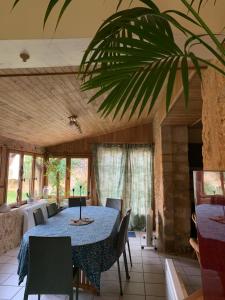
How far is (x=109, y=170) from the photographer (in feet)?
18.8

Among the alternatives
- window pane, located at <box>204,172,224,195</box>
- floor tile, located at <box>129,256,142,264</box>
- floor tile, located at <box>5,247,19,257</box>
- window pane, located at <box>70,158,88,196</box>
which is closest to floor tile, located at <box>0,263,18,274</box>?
floor tile, located at <box>5,247,19,257</box>

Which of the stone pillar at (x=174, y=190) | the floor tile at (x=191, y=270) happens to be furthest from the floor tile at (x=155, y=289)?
the stone pillar at (x=174, y=190)

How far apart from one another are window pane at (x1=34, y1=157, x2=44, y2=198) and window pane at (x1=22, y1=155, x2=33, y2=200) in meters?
0.32

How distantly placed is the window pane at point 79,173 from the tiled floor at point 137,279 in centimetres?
230

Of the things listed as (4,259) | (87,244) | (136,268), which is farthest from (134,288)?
(4,259)

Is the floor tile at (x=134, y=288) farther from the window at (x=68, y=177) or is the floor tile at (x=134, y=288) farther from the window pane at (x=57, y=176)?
the window pane at (x=57, y=176)

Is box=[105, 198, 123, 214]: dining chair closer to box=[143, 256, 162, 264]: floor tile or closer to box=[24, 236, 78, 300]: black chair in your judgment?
box=[143, 256, 162, 264]: floor tile

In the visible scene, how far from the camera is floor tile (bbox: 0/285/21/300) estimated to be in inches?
103

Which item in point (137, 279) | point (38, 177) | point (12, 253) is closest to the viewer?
point (137, 279)

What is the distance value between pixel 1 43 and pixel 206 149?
5.29 feet

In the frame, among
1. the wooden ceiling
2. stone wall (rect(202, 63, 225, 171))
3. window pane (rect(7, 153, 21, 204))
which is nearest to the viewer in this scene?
stone wall (rect(202, 63, 225, 171))

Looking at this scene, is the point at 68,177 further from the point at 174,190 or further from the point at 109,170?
the point at 174,190

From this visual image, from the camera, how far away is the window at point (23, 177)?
14.5 feet

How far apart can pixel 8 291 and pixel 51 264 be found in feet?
3.90
